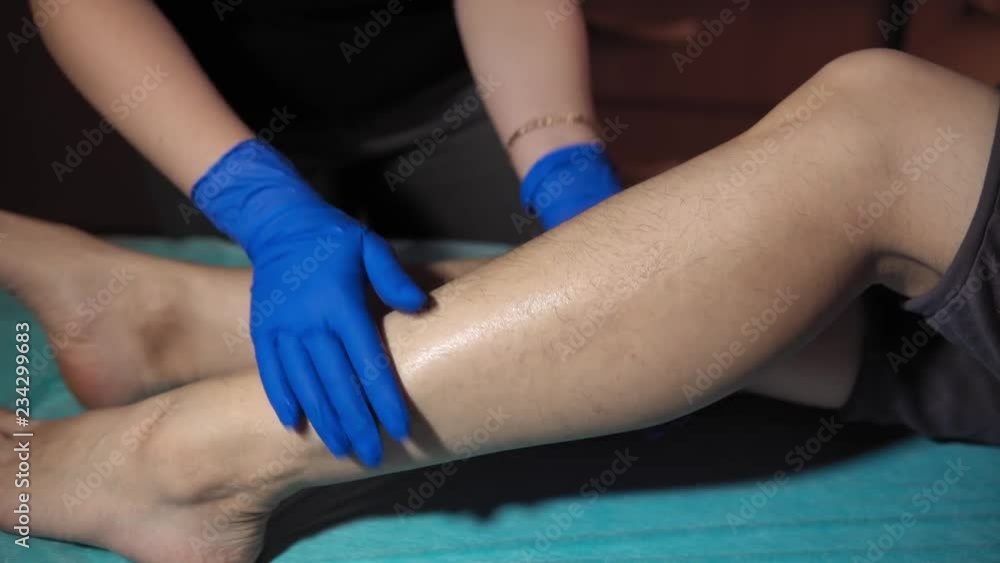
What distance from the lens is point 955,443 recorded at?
0.83 metres

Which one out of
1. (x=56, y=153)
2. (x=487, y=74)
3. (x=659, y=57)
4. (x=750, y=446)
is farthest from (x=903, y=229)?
(x=56, y=153)

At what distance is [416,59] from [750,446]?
619 millimetres

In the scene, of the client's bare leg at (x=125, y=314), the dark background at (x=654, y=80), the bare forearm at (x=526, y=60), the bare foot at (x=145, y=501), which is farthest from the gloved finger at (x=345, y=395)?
the dark background at (x=654, y=80)

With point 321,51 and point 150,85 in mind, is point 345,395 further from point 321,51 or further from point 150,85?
point 321,51

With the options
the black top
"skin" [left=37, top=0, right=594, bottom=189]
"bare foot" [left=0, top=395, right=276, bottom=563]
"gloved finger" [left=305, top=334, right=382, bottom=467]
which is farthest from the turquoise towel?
the black top

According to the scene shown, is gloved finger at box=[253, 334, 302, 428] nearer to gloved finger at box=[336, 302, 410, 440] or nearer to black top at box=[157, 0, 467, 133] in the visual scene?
gloved finger at box=[336, 302, 410, 440]

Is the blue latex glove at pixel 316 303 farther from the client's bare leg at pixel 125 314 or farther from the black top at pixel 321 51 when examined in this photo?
the black top at pixel 321 51

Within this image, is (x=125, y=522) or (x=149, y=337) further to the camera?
(x=149, y=337)

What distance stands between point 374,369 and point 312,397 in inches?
2.2

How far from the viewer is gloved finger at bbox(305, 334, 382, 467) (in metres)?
0.62

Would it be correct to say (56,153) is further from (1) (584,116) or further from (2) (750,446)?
(2) (750,446)

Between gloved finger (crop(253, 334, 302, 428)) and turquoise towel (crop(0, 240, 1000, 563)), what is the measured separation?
16 centimetres

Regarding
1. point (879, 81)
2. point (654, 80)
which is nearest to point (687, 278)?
point (879, 81)

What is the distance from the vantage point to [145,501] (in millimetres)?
710
